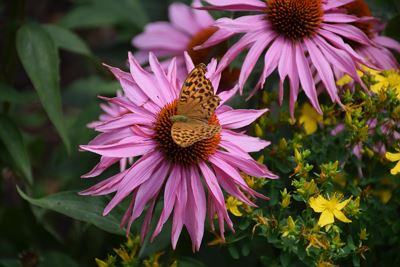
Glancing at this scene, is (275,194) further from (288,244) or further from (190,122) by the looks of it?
(190,122)

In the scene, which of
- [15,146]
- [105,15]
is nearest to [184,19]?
[105,15]

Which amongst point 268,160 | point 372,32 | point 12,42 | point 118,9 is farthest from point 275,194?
point 118,9

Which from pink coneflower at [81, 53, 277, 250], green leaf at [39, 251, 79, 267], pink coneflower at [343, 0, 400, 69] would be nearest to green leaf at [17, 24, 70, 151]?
green leaf at [39, 251, 79, 267]

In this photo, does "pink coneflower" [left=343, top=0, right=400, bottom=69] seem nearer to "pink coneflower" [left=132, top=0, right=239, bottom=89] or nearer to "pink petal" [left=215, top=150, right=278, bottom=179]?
"pink petal" [left=215, top=150, right=278, bottom=179]

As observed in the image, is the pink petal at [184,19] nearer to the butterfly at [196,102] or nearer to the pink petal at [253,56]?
the pink petal at [253,56]

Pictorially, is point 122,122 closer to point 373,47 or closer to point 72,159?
point 373,47

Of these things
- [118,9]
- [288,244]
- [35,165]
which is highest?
[118,9]

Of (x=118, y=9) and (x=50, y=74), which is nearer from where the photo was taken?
(x=50, y=74)

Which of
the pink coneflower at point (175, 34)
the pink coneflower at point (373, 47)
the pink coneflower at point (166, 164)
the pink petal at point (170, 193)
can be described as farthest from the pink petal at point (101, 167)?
the pink coneflower at point (175, 34)
